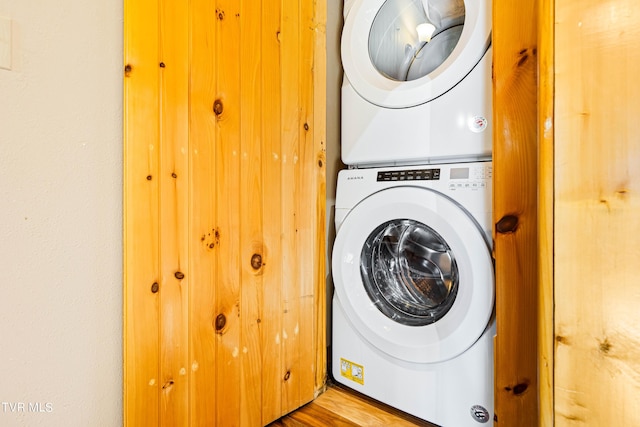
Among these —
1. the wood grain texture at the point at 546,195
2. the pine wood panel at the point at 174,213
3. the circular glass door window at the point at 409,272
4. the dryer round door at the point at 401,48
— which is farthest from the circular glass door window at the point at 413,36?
the pine wood panel at the point at 174,213

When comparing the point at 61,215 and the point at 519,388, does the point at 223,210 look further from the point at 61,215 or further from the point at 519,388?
the point at 519,388

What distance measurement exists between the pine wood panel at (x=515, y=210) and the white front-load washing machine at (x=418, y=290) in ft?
0.18

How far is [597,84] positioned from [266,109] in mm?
852

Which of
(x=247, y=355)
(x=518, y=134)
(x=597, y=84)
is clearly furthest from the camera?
(x=247, y=355)

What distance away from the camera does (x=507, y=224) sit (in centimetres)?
94

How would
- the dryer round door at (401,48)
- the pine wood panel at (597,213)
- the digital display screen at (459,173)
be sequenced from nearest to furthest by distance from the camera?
the pine wood panel at (597,213), the digital display screen at (459,173), the dryer round door at (401,48)

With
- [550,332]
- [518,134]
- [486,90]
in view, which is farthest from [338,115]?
[550,332]

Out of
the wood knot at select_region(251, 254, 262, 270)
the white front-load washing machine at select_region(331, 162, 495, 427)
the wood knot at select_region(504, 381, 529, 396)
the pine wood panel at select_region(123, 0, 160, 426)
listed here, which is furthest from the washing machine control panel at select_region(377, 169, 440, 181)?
the pine wood panel at select_region(123, 0, 160, 426)

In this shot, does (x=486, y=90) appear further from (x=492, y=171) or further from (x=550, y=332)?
(x=550, y=332)

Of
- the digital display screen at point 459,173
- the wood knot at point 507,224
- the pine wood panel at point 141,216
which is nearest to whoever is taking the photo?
the pine wood panel at point 141,216

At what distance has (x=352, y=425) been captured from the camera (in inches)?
45.2

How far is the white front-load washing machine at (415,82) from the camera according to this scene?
1.03m

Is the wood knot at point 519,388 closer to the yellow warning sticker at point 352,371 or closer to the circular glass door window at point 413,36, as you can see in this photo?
the yellow warning sticker at point 352,371

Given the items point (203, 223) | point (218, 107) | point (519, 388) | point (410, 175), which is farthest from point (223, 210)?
point (519, 388)
